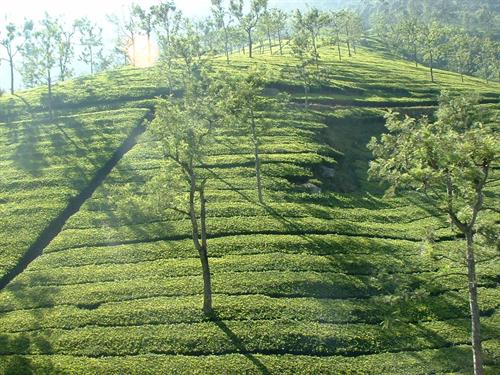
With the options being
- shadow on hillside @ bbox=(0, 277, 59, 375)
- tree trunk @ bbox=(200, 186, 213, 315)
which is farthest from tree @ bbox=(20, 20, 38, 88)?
tree trunk @ bbox=(200, 186, 213, 315)

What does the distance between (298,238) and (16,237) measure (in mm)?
29599

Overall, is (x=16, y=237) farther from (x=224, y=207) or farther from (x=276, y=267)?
(x=276, y=267)

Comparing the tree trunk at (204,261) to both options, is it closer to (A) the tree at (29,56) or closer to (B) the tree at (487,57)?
(A) the tree at (29,56)

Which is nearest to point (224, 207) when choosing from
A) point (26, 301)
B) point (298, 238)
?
point (298, 238)

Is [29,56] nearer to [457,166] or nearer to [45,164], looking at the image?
[45,164]

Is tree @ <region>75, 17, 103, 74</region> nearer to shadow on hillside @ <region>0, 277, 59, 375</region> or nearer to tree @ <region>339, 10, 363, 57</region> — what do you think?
tree @ <region>339, 10, 363, 57</region>

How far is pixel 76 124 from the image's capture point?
82.5 m

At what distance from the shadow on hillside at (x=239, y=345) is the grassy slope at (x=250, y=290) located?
8 centimetres

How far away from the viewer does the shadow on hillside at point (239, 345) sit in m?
32.3

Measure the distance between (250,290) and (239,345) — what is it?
6.54m

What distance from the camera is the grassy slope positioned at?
3384 cm

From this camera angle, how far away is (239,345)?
34.5 meters

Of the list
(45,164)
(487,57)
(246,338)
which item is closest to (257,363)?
(246,338)

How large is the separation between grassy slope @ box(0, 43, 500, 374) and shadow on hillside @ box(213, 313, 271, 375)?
3.2 inches
